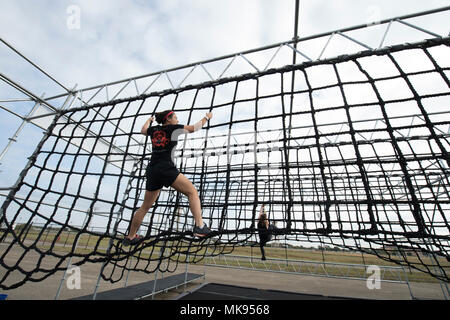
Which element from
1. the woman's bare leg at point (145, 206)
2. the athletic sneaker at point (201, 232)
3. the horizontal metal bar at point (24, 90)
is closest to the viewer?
the athletic sneaker at point (201, 232)

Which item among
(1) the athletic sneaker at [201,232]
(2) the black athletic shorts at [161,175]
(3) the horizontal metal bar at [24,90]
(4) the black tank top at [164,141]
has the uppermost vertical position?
(3) the horizontal metal bar at [24,90]

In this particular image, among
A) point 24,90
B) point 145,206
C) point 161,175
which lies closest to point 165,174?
point 161,175

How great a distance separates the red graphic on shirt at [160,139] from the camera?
1.83 meters

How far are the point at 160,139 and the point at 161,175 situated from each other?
14.7 inches

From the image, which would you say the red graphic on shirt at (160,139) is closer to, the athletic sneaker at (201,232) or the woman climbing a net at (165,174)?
the woman climbing a net at (165,174)

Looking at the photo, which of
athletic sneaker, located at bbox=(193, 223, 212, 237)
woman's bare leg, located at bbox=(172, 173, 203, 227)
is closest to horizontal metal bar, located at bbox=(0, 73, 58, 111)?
woman's bare leg, located at bbox=(172, 173, 203, 227)

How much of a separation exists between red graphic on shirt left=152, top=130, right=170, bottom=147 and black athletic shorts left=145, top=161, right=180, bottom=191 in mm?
198

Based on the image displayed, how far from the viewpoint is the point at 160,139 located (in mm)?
1854

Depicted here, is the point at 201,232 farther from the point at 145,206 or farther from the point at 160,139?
the point at 160,139

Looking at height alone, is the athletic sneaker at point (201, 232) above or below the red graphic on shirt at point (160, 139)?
below

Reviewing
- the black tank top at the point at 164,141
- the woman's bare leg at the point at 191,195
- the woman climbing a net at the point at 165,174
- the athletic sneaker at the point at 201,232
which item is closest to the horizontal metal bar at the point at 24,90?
the woman climbing a net at the point at 165,174

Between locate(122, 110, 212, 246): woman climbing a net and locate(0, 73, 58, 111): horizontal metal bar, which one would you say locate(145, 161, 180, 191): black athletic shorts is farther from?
locate(0, 73, 58, 111): horizontal metal bar

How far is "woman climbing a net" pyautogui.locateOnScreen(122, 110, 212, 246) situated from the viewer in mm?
1661
